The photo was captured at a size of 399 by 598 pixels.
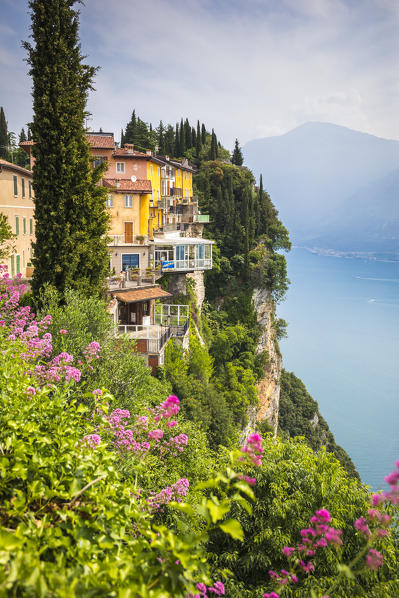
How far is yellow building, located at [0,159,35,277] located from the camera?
83.8 feet

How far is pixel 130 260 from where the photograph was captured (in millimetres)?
30750

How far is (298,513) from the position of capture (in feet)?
28.1

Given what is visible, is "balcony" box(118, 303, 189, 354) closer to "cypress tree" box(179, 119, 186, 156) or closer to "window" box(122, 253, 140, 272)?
"window" box(122, 253, 140, 272)

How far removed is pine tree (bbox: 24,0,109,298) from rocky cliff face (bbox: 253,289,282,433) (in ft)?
104

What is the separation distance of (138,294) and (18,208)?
10.1m

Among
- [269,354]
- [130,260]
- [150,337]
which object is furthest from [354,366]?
[150,337]

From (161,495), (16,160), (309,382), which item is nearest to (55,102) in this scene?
(161,495)

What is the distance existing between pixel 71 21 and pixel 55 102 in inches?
131

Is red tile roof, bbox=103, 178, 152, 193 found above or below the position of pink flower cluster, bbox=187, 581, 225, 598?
above

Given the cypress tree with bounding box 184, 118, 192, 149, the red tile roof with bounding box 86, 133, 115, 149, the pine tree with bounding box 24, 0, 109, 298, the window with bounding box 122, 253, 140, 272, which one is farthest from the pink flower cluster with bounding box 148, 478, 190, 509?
the cypress tree with bounding box 184, 118, 192, 149

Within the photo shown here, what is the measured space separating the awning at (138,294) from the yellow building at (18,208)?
6598 millimetres

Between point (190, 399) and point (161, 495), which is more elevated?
point (161, 495)

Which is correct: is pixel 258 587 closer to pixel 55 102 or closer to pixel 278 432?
pixel 55 102

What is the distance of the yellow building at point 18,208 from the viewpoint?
83.8 ft
